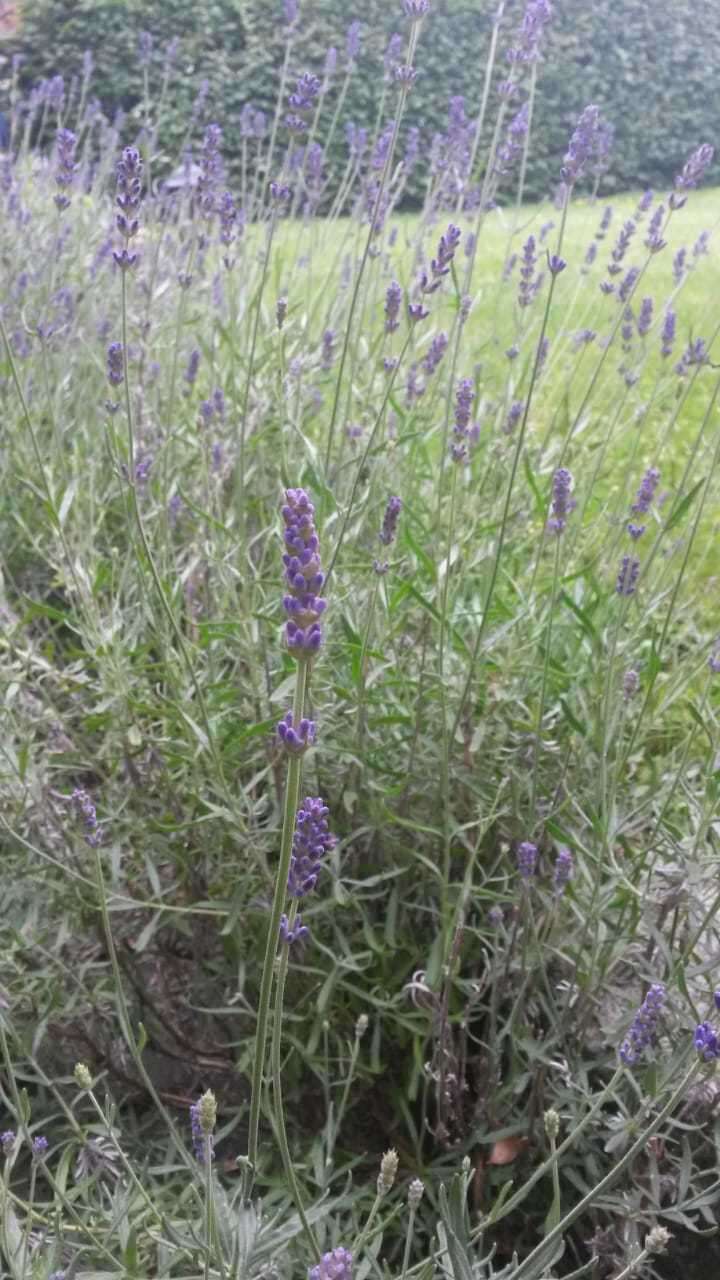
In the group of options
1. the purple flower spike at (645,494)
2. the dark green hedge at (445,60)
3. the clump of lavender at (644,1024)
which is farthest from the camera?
the dark green hedge at (445,60)

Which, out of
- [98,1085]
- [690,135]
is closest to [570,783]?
[98,1085]

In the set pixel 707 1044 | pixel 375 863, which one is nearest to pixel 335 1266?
pixel 707 1044

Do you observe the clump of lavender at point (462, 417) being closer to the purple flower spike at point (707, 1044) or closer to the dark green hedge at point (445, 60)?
the purple flower spike at point (707, 1044)

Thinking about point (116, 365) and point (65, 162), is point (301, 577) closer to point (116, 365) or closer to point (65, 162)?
point (116, 365)

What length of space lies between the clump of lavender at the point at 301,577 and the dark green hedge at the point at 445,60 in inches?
282

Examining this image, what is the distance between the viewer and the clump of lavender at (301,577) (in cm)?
79

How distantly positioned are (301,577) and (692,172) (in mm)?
1459

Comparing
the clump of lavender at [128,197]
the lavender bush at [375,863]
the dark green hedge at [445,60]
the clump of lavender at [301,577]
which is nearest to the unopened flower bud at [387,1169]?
the lavender bush at [375,863]

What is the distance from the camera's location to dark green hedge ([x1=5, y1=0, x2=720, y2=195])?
25.0ft

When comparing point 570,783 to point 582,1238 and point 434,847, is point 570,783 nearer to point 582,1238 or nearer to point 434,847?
point 434,847

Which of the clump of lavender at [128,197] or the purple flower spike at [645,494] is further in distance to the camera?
the purple flower spike at [645,494]

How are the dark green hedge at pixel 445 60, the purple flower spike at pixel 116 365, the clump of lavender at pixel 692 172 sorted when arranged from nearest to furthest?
the purple flower spike at pixel 116 365 → the clump of lavender at pixel 692 172 → the dark green hedge at pixel 445 60

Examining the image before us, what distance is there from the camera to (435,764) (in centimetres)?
182

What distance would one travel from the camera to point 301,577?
31.4 inches
